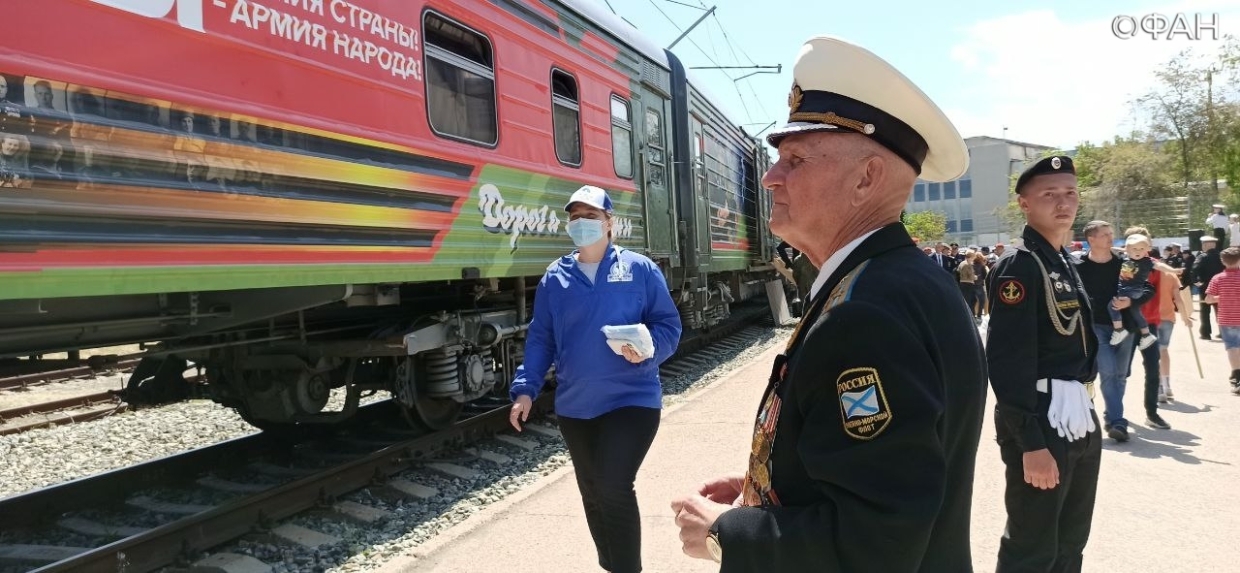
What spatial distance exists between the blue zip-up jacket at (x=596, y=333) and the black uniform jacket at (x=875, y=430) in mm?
1962

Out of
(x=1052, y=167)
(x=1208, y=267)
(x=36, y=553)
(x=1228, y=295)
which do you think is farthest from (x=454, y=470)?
(x=1208, y=267)

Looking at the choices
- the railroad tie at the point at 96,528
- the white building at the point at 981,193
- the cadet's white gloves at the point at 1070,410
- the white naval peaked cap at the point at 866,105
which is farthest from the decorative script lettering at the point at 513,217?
the white building at the point at 981,193

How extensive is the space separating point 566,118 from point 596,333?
411 cm

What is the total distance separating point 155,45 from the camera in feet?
11.5

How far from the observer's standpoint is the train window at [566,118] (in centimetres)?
705

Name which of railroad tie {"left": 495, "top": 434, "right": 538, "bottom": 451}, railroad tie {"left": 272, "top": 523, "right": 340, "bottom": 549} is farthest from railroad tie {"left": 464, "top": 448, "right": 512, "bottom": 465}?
railroad tie {"left": 272, "top": 523, "right": 340, "bottom": 549}

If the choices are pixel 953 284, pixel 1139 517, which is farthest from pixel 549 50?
pixel 953 284

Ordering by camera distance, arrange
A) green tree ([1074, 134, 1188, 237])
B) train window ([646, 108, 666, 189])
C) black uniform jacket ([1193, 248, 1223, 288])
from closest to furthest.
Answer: train window ([646, 108, 666, 189]), black uniform jacket ([1193, 248, 1223, 288]), green tree ([1074, 134, 1188, 237])

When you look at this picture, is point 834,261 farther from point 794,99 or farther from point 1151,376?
point 1151,376

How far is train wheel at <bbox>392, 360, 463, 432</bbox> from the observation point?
6.56 m

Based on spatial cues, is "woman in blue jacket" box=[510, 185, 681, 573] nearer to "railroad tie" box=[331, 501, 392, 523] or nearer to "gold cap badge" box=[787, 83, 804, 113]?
"gold cap badge" box=[787, 83, 804, 113]

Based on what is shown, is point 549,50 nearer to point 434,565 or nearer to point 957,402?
point 434,565

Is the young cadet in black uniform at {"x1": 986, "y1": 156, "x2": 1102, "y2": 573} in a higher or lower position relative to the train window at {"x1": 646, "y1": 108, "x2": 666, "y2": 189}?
lower

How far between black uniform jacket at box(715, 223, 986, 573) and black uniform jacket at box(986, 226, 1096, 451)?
5.78 ft
